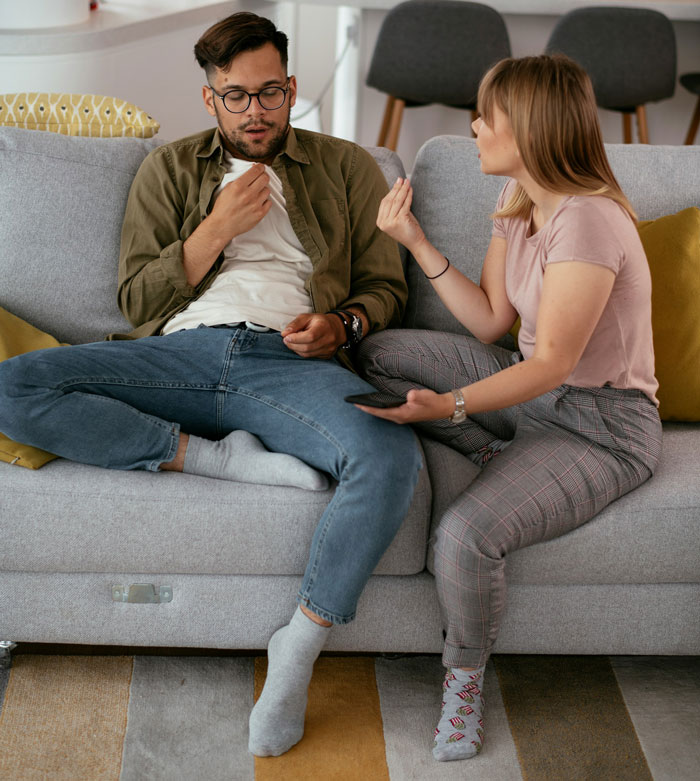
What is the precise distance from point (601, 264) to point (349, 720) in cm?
87

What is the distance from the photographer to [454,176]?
194 cm

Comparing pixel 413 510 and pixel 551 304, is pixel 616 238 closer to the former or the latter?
pixel 551 304

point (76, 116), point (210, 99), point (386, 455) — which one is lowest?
point (386, 455)

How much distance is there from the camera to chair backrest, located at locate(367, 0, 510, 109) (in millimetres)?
3234

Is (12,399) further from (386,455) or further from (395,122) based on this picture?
(395,122)

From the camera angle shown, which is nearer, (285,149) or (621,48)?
(285,149)

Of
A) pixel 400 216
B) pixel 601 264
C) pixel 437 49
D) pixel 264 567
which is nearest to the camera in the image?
pixel 601 264

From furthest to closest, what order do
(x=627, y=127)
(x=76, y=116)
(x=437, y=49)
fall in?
(x=627, y=127)
(x=437, y=49)
(x=76, y=116)

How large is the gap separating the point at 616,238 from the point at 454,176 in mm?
624

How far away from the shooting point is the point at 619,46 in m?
3.35

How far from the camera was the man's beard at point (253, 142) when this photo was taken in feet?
5.72

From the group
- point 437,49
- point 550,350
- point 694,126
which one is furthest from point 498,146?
point 694,126

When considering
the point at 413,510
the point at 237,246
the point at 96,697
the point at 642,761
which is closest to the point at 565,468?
the point at 413,510

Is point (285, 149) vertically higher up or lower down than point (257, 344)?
higher up
